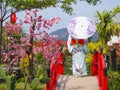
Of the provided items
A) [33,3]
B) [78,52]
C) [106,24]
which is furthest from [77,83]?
[106,24]

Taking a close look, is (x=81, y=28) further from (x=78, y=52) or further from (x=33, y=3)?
(x=33, y=3)

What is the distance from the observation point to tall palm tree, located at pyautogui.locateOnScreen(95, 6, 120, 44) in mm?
31484

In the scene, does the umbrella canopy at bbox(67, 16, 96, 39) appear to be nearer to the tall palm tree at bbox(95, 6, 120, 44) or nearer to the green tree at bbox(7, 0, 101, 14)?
the green tree at bbox(7, 0, 101, 14)

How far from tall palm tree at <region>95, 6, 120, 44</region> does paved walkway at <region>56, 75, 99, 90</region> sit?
18.1 meters

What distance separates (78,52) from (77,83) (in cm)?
108

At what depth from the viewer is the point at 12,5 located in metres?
19.2

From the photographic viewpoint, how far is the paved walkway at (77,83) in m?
12.0

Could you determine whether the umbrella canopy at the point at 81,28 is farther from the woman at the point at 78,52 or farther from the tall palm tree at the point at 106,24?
the tall palm tree at the point at 106,24

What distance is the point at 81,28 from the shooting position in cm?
1284

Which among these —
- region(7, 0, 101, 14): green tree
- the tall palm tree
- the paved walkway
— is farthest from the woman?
the tall palm tree

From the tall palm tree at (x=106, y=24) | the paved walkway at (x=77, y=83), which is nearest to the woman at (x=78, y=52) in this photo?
the paved walkway at (x=77, y=83)

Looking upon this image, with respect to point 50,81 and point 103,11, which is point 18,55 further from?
point 103,11

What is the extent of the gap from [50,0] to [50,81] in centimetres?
816

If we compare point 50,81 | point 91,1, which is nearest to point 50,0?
point 91,1
